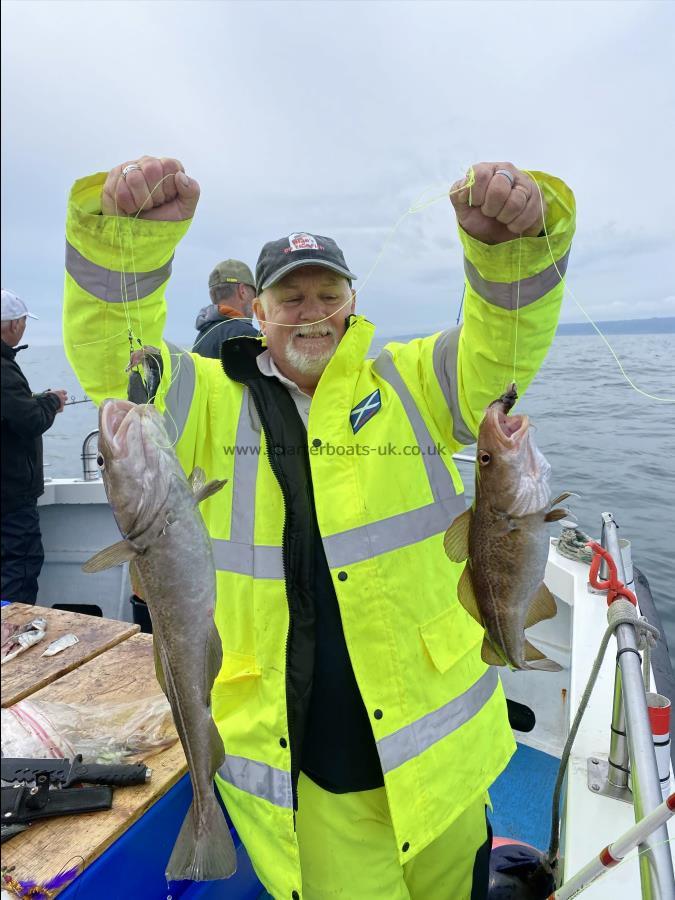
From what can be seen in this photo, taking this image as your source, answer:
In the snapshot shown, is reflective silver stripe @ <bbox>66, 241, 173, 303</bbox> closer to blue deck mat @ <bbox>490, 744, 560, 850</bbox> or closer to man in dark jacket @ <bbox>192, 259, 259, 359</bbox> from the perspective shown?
man in dark jacket @ <bbox>192, 259, 259, 359</bbox>

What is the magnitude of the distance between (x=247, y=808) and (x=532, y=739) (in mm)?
3331

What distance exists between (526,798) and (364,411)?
3660 mm

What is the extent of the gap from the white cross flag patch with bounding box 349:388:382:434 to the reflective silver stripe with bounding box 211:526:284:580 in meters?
0.55

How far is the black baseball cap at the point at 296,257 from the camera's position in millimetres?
2277

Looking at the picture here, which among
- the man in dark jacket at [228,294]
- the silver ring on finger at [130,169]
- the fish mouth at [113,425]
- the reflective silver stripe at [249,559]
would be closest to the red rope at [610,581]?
the reflective silver stripe at [249,559]

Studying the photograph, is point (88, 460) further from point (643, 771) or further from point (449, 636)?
point (643, 771)

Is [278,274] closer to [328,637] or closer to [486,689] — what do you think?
[328,637]

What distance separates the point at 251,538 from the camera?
215 cm

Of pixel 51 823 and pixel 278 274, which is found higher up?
pixel 278 274

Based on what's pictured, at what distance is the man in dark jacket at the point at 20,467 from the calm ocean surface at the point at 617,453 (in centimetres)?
41

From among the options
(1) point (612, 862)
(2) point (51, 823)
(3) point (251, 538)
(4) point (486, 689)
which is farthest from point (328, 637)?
(2) point (51, 823)

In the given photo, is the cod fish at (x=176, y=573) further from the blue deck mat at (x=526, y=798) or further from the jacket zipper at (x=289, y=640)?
the blue deck mat at (x=526, y=798)

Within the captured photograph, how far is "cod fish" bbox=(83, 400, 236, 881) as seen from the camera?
5.11 feet

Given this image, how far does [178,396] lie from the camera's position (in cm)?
216
